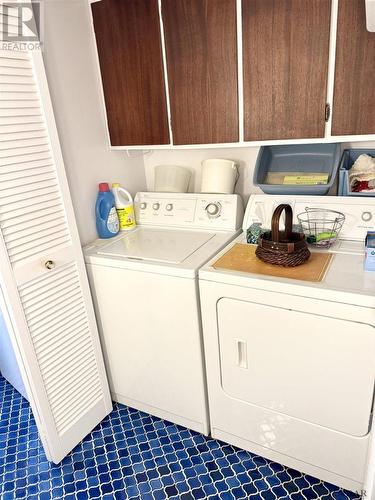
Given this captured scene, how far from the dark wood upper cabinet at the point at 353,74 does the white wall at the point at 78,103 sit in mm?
1353

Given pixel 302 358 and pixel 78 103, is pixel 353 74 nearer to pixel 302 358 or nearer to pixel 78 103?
pixel 302 358

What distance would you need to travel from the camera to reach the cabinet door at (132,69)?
1.89m

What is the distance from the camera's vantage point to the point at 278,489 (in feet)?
5.71

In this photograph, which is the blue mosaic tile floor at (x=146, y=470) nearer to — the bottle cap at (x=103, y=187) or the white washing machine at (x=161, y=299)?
the white washing machine at (x=161, y=299)

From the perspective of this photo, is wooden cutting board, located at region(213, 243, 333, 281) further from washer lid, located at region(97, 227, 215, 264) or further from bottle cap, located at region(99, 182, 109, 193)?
bottle cap, located at region(99, 182, 109, 193)

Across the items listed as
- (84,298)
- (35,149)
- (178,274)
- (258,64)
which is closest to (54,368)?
(84,298)

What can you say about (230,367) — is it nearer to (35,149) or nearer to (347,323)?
(347,323)

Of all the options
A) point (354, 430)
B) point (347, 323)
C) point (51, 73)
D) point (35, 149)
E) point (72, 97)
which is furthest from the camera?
point (72, 97)

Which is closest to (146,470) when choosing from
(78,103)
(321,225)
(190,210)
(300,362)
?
(300,362)

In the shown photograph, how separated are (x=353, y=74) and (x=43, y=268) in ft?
5.48

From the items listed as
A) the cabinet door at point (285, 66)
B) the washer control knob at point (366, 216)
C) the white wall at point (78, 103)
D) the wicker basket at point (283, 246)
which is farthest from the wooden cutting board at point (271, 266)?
the white wall at point (78, 103)

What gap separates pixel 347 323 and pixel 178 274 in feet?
2.52

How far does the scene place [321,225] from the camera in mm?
1896

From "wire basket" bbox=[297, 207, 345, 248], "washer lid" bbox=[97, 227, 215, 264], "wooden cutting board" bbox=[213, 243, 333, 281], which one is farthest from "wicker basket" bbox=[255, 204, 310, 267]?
"washer lid" bbox=[97, 227, 215, 264]
